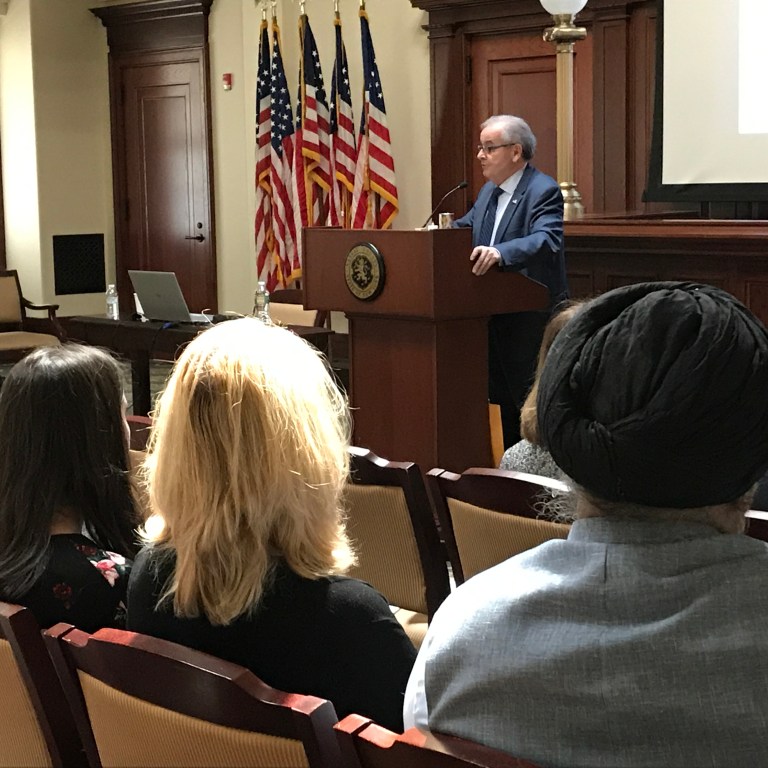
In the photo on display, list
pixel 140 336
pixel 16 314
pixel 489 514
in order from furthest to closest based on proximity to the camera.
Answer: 1. pixel 16 314
2. pixel 140 336
3. pixel 489 514

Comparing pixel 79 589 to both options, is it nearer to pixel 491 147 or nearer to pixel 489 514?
pixel 489 514

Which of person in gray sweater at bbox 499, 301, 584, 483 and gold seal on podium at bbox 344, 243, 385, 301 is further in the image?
gold seal on podium at bbox 344, 243, 385, 301

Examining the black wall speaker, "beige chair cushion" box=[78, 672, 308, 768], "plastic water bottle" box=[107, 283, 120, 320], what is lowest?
"beige chair cushion" box=[78, 672, 308, 768]

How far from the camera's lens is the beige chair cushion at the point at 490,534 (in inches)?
83.8

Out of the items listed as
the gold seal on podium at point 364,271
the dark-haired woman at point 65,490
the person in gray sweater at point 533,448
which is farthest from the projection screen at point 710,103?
the dark-haired woman at point 65,490

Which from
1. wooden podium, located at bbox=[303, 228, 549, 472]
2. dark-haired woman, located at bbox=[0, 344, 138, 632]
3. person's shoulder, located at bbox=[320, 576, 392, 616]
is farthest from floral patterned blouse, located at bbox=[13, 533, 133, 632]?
wooden podium, located at bbox=[303, 228, 549, 472]

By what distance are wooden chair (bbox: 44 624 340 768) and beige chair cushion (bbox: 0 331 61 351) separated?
690 centimetres

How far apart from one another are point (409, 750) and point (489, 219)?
4.08 meters

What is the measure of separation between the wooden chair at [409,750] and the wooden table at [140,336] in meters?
4.66

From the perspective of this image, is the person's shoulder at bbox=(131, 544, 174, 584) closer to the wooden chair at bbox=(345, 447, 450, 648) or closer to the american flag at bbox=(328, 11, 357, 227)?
the wooden chair at bbox=(345, 447, 450, 648)

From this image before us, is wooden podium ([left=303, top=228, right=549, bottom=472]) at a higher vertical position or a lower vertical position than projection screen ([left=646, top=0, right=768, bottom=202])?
lower

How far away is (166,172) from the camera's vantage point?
10.0 m

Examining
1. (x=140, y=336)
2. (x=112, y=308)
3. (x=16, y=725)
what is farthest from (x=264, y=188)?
(x=16, y=725)

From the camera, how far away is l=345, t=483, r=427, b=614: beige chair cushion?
8.29 ft
